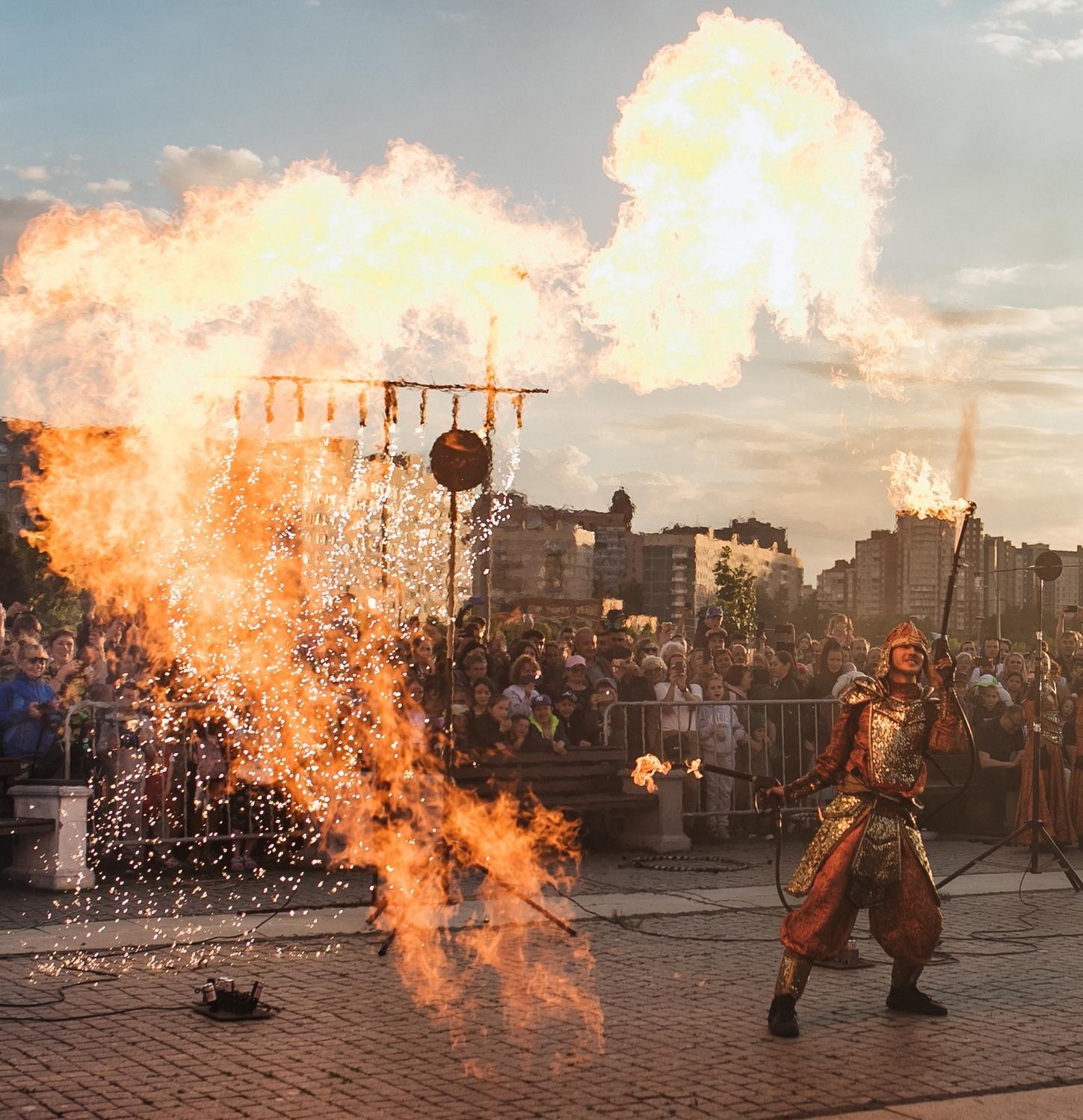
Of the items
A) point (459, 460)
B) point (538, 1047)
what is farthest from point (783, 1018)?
point (459, 460)

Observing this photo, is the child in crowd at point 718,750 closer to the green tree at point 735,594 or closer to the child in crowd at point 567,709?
the child in crowd at point 567,709

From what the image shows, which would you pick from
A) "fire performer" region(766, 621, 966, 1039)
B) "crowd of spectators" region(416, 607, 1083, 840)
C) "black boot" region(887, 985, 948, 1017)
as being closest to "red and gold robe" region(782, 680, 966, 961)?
"fire performer" region(766, 621, 966, 1039)

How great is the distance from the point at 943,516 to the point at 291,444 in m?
15.0

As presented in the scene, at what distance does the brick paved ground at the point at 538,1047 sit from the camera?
590 centimetres

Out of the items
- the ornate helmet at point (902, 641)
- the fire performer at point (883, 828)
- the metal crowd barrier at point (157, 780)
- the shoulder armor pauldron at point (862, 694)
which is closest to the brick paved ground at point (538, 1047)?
the fire performer at point (883, 828)

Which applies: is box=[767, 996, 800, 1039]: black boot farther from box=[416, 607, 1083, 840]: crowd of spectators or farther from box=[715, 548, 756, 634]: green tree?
box=[715, 548, 756, 634]: green tree

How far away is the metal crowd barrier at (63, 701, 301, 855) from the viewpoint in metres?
11.9

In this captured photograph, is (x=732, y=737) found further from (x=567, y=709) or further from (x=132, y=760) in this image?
(x=132, y=760)

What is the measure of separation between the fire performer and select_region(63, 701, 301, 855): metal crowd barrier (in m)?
5.68

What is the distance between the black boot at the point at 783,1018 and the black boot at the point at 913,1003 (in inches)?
26.8

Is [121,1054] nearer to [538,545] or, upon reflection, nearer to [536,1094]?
[536,1094]

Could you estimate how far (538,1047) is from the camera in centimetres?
677

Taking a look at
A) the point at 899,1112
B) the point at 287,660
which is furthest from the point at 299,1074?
the point at 287,660

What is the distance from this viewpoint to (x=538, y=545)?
17100 cm
